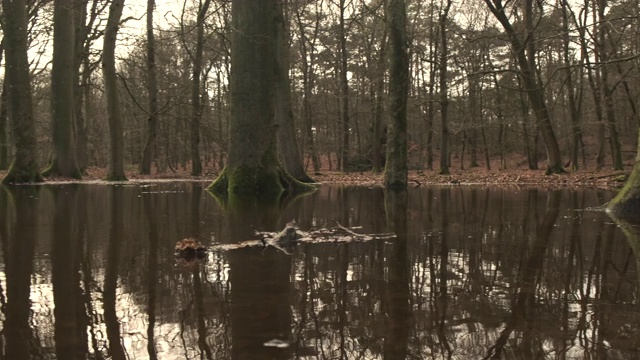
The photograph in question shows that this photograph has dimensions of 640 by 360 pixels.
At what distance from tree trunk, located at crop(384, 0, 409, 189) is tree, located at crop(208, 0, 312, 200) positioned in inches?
113

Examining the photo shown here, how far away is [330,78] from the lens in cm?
4022

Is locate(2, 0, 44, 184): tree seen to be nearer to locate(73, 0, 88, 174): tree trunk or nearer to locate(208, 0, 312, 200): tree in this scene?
locate(73, 0, 88, 174): tree trunk

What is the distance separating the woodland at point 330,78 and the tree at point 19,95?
38 millimetres

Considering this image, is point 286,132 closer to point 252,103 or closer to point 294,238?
point 252,103

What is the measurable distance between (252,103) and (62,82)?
9.91 m

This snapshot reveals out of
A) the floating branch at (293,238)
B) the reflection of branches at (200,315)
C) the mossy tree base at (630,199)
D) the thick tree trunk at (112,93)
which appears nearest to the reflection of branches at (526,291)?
the reflection of branches at (200,315)

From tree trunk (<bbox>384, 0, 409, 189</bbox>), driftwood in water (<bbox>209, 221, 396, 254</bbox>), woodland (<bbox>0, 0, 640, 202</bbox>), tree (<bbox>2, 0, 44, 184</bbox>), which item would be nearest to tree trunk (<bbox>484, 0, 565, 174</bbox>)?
woodland (<bbox>0, 0, 640, 202</bbox>)

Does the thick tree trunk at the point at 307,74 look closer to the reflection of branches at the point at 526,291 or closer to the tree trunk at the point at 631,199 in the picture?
the tree trunk at the point at 631,199

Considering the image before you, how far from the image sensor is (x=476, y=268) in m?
3.56

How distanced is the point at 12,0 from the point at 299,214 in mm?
12543

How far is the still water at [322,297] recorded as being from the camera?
2.07 meters

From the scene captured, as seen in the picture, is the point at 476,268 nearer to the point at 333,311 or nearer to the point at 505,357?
the point at 333,311

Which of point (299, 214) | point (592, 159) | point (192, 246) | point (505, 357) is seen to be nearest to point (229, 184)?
point (299, 214)

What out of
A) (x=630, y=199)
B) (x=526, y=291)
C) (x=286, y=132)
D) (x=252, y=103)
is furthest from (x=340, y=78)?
(x=526, y=291)
